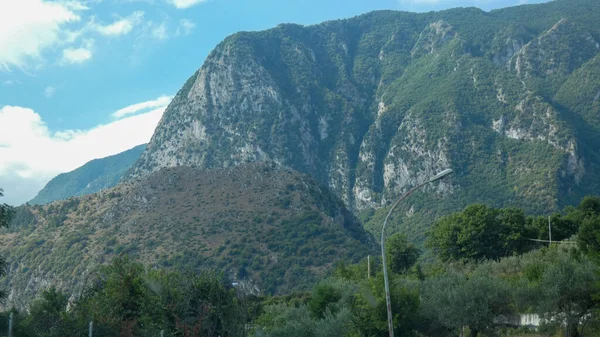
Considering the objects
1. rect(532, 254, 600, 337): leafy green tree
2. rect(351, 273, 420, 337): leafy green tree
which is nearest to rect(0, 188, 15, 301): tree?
rect(351, 273, 420, 337): leafy green tree

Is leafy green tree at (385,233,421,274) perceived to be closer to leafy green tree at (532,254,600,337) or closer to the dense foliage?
the dense foliage

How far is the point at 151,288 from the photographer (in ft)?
92.7

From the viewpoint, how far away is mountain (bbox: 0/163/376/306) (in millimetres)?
96562

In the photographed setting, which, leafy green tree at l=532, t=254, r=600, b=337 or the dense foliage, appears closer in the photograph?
the dense foliage

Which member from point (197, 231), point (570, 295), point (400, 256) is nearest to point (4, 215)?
point (570, 295)

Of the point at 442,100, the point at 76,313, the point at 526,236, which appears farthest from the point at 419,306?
the point at 442,100

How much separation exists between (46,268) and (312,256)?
42049mm

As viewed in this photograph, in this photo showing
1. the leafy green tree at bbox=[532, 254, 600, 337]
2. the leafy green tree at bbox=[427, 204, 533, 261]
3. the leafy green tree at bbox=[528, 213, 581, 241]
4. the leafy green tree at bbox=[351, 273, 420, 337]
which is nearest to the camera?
the leafy green tree at bbox=[351, 273, 420, 337]

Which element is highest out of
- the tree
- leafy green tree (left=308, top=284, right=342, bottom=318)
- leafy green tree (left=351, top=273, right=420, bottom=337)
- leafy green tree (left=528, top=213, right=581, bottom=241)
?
the tree

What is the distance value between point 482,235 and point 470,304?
4743cm

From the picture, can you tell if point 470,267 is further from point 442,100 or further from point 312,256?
point 442,100

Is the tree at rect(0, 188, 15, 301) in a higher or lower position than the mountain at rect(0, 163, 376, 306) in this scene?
higher

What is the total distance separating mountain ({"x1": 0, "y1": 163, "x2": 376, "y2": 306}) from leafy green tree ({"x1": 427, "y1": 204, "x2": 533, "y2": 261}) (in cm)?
2137

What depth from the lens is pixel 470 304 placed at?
36.4 metres
